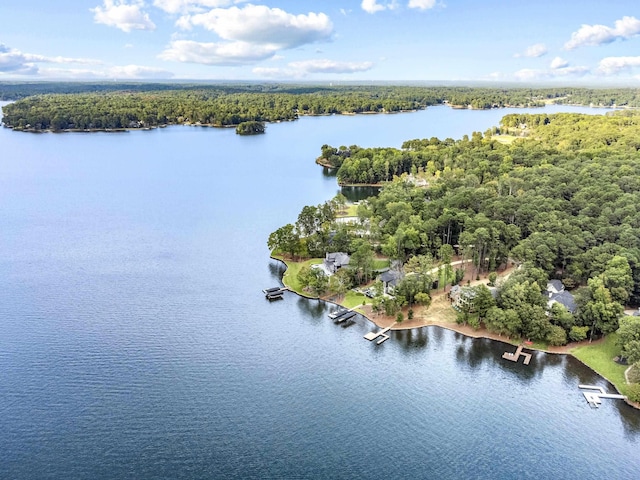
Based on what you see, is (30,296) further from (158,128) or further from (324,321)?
(158,128)

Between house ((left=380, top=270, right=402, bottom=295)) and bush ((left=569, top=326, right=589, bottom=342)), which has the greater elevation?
house ((left=380, top=270, right=402, bottom=295))

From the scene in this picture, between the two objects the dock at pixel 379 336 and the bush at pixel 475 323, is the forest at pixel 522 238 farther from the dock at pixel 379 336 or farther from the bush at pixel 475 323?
the dock at pixel 379 336

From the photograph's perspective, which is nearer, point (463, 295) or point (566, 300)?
point (566, 300)

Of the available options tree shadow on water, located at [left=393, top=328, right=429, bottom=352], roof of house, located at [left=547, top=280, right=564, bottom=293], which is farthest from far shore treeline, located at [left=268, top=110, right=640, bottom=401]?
tree shadow on water, located at [left=393, top=328, right=429, bottom=352]

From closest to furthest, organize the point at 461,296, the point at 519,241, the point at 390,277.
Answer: the point at 461,296
the point at 390,277
the point at 519,241

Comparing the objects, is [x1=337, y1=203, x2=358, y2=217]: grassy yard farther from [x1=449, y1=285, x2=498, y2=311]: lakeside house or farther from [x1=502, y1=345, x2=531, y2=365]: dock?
[x1=502, y1=345, x2=531, y2=365]: dock

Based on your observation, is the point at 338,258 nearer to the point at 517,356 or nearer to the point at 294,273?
the point at 294,273

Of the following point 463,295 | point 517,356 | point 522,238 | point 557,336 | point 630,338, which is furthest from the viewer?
point 522,238

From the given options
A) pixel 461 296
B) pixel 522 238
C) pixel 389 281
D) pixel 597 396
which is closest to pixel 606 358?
pixel 597 396
